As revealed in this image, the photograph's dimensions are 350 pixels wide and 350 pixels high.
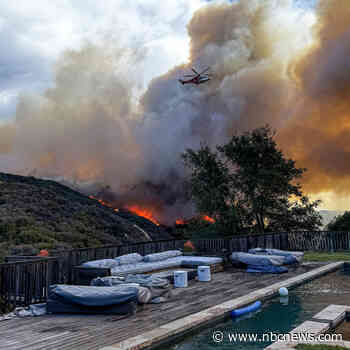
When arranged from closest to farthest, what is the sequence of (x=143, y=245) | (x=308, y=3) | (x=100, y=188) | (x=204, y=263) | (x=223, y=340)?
(x=223, y=340) → (x=204, y=263) → (x=143, y=245) → (x=308, y=3) → (x=100, y=188)

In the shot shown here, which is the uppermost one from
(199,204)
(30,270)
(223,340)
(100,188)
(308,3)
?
(308,3)

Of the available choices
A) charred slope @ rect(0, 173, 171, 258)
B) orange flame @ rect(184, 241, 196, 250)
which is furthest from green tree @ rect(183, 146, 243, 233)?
orange flame @ rect(184, 241, 196, 250)

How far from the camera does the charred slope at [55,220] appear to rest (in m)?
22.9

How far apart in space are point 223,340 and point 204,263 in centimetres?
666

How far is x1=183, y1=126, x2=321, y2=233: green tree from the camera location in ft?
83.4

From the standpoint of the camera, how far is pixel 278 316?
713 centimetres

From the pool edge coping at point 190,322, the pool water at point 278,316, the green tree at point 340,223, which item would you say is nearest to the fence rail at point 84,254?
the pool edge coping at point 190,322

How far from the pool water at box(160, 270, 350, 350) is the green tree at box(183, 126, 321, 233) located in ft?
49.0

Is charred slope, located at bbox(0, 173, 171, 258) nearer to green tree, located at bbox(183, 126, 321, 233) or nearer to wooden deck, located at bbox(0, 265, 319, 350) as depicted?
green tree, located at bbox(183, 126, 321, 233)

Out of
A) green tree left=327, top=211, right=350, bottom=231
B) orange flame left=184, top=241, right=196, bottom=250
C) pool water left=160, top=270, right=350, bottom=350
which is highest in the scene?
green tree left=327, top=211, right=350, bottom=231

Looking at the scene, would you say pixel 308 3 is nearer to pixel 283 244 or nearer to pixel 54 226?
pixel 283 244

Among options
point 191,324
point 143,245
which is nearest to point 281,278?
point 143,245

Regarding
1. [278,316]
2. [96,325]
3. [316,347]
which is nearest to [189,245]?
[278,316]

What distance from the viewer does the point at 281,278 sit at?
11.1 meters
